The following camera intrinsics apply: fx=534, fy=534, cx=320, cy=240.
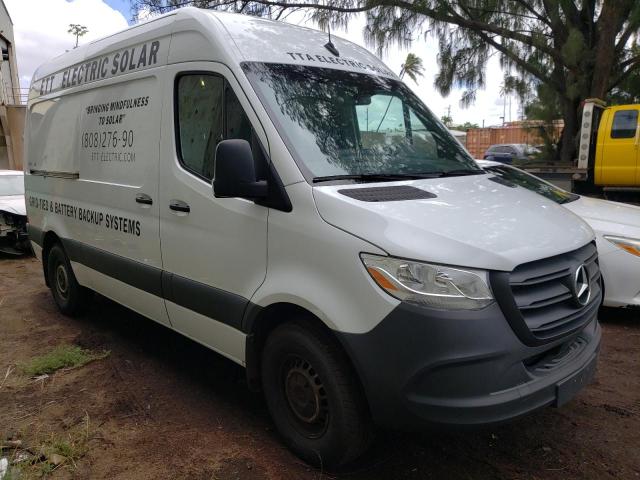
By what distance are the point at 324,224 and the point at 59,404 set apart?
7.79ft

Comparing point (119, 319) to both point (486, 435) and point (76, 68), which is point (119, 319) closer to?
point (76, 68)

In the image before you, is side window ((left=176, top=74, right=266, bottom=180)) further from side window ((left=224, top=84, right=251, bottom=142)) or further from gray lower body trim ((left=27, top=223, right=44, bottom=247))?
gray lower body trim ((left=27, top=223, right=44, bottom=247))

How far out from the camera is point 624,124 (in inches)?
406

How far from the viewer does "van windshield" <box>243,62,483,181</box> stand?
291 centimetres

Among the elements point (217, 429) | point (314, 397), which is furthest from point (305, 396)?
point (217, 429)

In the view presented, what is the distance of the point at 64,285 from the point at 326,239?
397 cm

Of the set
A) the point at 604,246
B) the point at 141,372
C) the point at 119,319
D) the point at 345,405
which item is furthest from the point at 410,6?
the point at 345,405

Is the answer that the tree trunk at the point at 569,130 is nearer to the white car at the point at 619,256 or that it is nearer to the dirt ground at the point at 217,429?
the white car at the point at 619,256

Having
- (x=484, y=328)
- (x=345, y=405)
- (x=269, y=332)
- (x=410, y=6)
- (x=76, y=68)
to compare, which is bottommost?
(x=345, y=405)

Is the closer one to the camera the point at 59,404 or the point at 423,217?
the point at 423,217

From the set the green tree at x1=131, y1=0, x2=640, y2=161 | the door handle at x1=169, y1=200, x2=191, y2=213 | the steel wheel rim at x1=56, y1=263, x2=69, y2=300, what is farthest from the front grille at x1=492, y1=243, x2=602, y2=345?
the green tree at x1=131, y1=0, x2=640, y2=161

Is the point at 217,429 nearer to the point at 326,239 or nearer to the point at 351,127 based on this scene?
the point at 326,239

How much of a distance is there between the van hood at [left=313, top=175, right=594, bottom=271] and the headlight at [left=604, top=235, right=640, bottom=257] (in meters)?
2.13

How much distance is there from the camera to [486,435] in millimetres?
3139
